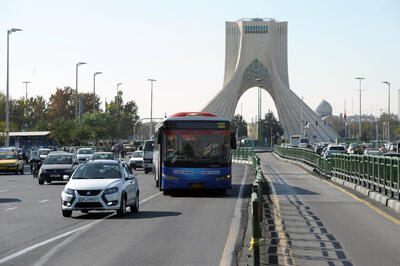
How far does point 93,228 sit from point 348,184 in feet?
57.5

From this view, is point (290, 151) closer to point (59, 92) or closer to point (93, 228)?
point (93, 228)

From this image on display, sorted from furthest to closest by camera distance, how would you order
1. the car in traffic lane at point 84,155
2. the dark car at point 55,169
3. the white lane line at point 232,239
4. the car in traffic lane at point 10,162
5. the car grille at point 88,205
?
the car in traffic lane at point 84,155 < the car in traffic lane at point 10,162 < the dark car at point 55,169 < the car grille at point 88,205 < the white lane line at point 232,239

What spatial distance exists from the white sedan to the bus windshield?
5893mm

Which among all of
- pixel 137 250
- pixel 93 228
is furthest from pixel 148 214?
pixel 137 250

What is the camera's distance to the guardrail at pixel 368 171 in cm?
1980

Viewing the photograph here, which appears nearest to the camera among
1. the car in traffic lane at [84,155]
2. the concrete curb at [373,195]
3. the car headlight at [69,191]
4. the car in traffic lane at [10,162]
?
the car headlight at [69,191]

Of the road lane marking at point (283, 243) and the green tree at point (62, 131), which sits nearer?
the road lane marking at point (283, 243)

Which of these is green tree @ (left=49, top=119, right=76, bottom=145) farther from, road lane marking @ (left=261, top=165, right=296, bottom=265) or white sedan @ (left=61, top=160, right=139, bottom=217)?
road lane marking @ (left=261, top=165, right=296, bottom=265)

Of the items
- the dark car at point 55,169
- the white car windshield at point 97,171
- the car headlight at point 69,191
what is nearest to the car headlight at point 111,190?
the car headlight at point 69,191

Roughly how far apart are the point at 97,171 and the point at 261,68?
132 metres

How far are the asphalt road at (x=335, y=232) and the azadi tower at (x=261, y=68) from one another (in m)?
119

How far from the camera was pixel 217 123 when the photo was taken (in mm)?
23969

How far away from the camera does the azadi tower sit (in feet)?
458

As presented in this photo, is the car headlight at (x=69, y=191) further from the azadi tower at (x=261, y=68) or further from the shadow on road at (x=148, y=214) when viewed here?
the azadi tower at (x=261, y=68)
